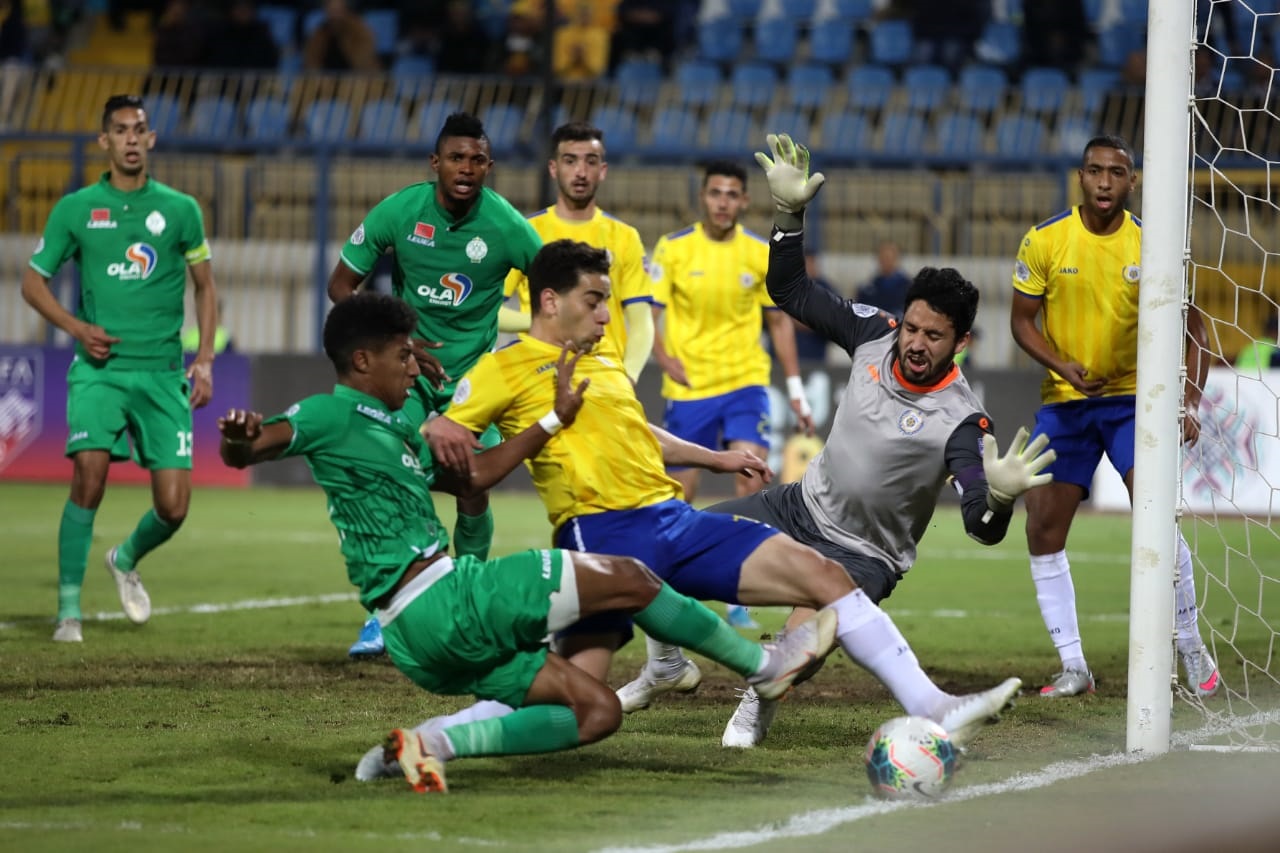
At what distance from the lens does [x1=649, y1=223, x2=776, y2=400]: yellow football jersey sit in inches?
392

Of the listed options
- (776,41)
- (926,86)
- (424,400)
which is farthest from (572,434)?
(776,41)

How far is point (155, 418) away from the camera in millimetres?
8727

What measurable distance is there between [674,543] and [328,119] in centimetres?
1556

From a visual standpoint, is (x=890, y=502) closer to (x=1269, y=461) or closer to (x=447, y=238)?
(x=447, y=238)

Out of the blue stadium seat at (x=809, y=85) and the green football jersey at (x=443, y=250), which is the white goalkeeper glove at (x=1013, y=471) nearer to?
the green football jersey at (x=443, y=250)

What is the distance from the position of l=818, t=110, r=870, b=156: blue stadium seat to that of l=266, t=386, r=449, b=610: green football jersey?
1495 centimetres

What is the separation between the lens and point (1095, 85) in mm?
20828

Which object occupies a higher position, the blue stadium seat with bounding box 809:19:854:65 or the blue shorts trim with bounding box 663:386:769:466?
the blue stadium seat with bounding box 809:19:854:65

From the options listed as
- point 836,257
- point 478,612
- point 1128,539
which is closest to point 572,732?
point 478,612

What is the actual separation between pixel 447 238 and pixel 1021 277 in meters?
2.49

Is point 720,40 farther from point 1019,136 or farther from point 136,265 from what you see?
point 136,265

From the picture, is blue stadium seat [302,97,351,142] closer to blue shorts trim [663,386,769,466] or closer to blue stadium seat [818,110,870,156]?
blue stadium seat [818,110,870,156]

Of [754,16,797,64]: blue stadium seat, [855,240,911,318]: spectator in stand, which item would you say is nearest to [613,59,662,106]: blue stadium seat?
[754,16,797,64]: blue stadium seat

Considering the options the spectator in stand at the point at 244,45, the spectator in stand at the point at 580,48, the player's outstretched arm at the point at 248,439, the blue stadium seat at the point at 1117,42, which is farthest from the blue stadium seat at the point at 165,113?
the player's outstretched arm at the point at 248,439
